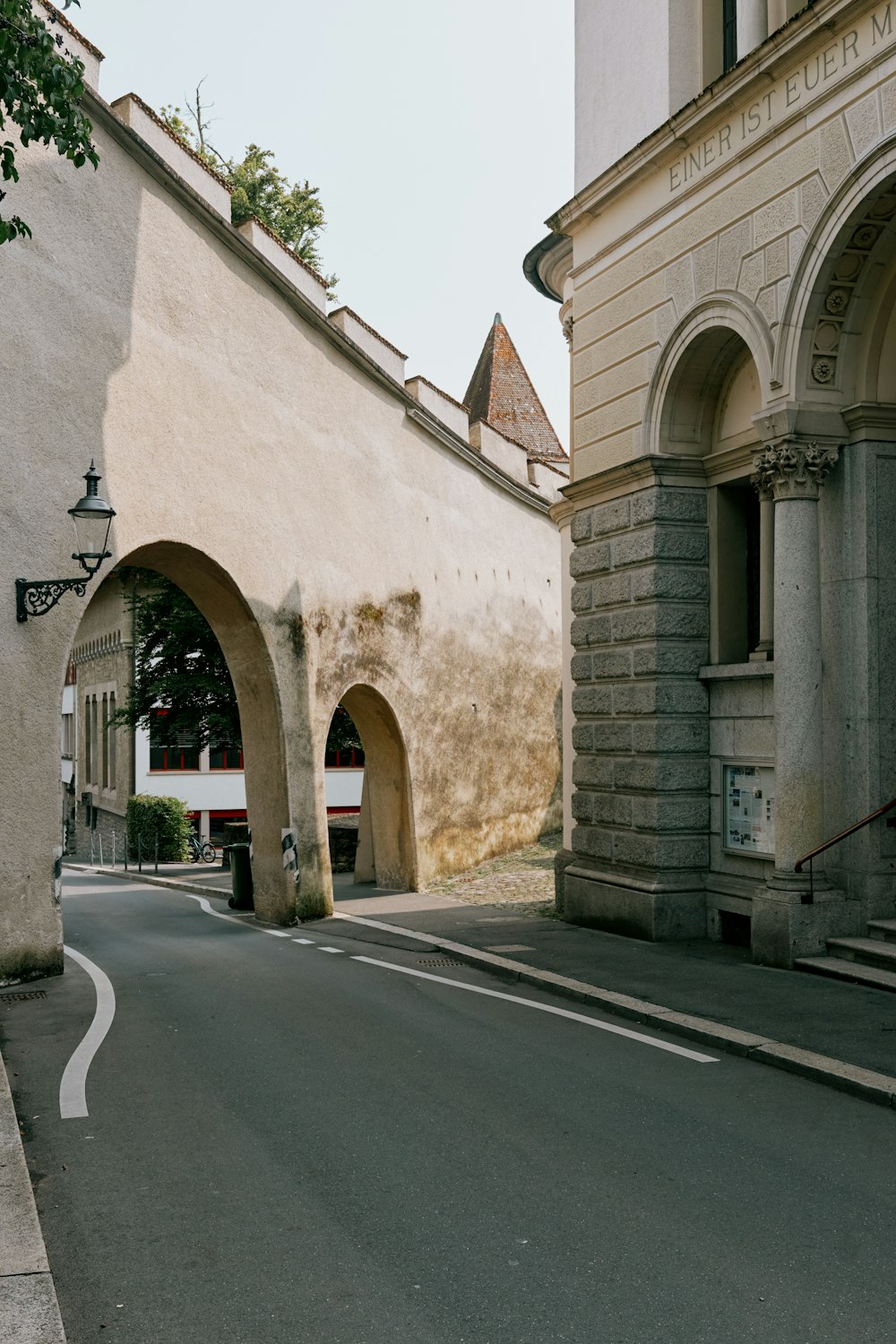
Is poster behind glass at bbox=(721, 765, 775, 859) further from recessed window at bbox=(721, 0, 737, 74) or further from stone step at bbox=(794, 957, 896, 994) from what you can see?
recessed window at bbox=(721, 0, 737, 74)

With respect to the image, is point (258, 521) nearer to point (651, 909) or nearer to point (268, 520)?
point (268, 520)

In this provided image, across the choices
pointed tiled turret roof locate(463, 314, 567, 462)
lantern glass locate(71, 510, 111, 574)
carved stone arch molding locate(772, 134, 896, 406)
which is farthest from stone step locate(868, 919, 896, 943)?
pointed tiled turret roof locate(463, 314, 567, 462)

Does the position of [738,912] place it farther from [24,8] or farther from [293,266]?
[293,266]

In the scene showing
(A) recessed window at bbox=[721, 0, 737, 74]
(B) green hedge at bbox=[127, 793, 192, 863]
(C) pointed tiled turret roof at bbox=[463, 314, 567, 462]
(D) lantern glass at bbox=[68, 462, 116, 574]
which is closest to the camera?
(D) lantern glass at bbox=[68, 462, 116, 574]

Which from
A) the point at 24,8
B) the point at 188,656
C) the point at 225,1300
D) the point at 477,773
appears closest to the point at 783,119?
the point at 24,8

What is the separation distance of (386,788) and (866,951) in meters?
12.4

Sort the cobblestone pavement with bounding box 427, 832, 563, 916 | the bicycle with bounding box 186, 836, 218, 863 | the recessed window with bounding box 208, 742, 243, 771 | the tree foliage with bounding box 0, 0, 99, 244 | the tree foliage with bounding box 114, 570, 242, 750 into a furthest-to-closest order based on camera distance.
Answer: the recessed window with bounding box 208, 742, 243, 771 → the bicycle with bounding box 186, 836, 218, 863 → the tree foliage with bounding box 114, 570, 242, 750 → the cobblestone pavement with bounding box 427, 832, 563, 916 → the tree foliage with bounding box 0, 0, 99, 244

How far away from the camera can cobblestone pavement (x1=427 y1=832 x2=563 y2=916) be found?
18.3 meters

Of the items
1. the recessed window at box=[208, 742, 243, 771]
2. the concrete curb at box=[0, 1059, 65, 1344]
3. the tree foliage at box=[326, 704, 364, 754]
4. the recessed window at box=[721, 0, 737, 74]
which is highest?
the recessed window at box=[721, 0, 737, 74]

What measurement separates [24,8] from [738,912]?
10.4 meters

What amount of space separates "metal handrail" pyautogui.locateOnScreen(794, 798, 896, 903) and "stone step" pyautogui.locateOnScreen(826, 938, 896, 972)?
0.51 metres

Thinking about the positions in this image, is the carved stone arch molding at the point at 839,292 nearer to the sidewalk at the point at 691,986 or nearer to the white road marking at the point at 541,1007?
the sidewalk at the point at 691,986

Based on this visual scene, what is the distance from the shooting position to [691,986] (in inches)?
416

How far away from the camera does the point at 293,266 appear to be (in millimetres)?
18719
